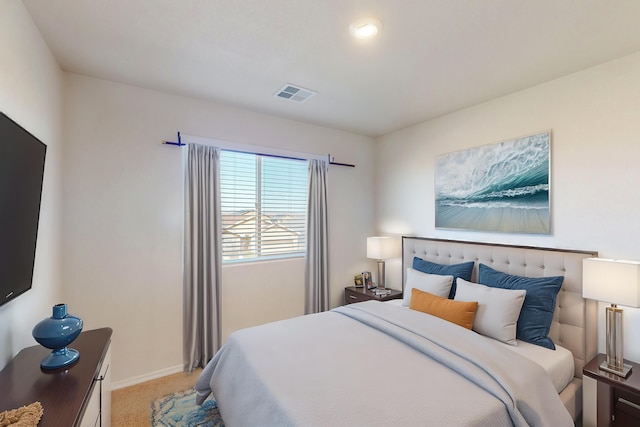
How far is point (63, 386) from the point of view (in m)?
1.34

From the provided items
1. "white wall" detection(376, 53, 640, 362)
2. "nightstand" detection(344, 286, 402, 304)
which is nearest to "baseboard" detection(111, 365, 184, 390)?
"nightstand" detection(344, 286, 402, 304)

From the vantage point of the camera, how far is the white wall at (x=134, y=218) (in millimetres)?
2373

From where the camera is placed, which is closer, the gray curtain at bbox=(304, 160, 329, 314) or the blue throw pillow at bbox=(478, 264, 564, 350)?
the blue throw pillow at bbox=(478, 264, 564, 350)

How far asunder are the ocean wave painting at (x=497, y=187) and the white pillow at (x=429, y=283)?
67 centimetres

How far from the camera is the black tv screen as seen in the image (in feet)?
4.17

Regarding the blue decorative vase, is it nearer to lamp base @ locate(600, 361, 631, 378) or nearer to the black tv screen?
the black tv screen

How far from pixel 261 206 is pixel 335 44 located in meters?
1.90

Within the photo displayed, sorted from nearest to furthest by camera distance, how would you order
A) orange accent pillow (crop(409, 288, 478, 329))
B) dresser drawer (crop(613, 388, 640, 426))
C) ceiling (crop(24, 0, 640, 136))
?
ceiling (crop(24, 0, 640, 136)) < dresser drawer (crop(613, 388, 640, 426)) < orange accent pillow (crop(409, 288, 478, 329))

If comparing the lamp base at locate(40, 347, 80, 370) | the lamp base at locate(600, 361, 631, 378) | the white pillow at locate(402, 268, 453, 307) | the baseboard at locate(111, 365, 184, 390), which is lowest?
the baseboard at locate(111, 365, 184, 390)

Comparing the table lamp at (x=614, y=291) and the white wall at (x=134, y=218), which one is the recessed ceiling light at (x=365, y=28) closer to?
the white wall at (x=134, y=218)

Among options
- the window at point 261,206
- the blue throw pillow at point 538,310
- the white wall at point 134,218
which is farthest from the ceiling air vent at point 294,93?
the blue throw pillow at point 538,310

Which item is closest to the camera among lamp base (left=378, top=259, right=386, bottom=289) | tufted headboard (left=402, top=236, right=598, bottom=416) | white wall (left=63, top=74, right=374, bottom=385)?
tufted headboard (left=402, top=236, right=598, bottom=416)

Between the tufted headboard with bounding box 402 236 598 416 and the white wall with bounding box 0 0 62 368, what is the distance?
343 cm

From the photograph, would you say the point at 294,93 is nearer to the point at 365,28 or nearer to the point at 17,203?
the point at 365,28
